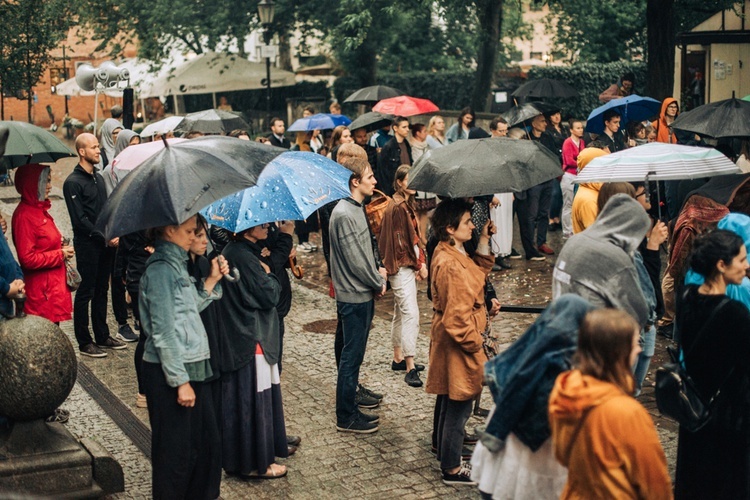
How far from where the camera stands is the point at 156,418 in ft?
18.5

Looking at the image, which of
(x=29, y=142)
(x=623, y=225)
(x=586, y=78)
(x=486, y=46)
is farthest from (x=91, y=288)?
(x=586, y=78)

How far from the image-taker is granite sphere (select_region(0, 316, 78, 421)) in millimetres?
6379

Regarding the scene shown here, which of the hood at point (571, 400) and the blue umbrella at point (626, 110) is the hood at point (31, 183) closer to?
the hood at point (571, 400)

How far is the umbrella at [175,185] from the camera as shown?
527cm

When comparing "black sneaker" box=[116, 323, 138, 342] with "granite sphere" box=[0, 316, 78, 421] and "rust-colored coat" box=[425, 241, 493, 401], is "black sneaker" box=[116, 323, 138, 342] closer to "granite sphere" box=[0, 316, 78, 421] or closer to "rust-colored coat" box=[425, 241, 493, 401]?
"granite sphere" box=[0, 316, 78, 421]

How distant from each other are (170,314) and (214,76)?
2611 centimetres

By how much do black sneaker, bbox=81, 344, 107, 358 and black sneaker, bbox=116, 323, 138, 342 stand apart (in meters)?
0.49

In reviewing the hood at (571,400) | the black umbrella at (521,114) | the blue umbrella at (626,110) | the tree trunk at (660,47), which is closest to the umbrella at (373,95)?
the black umbrella at (521,114)

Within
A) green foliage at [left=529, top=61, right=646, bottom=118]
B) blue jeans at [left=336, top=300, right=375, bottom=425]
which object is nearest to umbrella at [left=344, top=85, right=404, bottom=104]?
blue jeans at [left=336, top=300, right=375, bottom=425]

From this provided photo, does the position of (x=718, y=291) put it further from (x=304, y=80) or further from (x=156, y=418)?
(x=304, y=80)

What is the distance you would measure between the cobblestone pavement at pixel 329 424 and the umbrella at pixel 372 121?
10.0 feet

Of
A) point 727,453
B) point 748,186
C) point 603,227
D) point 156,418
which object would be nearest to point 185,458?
point 156,418

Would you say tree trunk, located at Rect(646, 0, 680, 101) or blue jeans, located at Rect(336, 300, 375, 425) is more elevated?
tree trunk, located at Rect(646, 0, 680, 101)

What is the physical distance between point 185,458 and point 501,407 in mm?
1995
